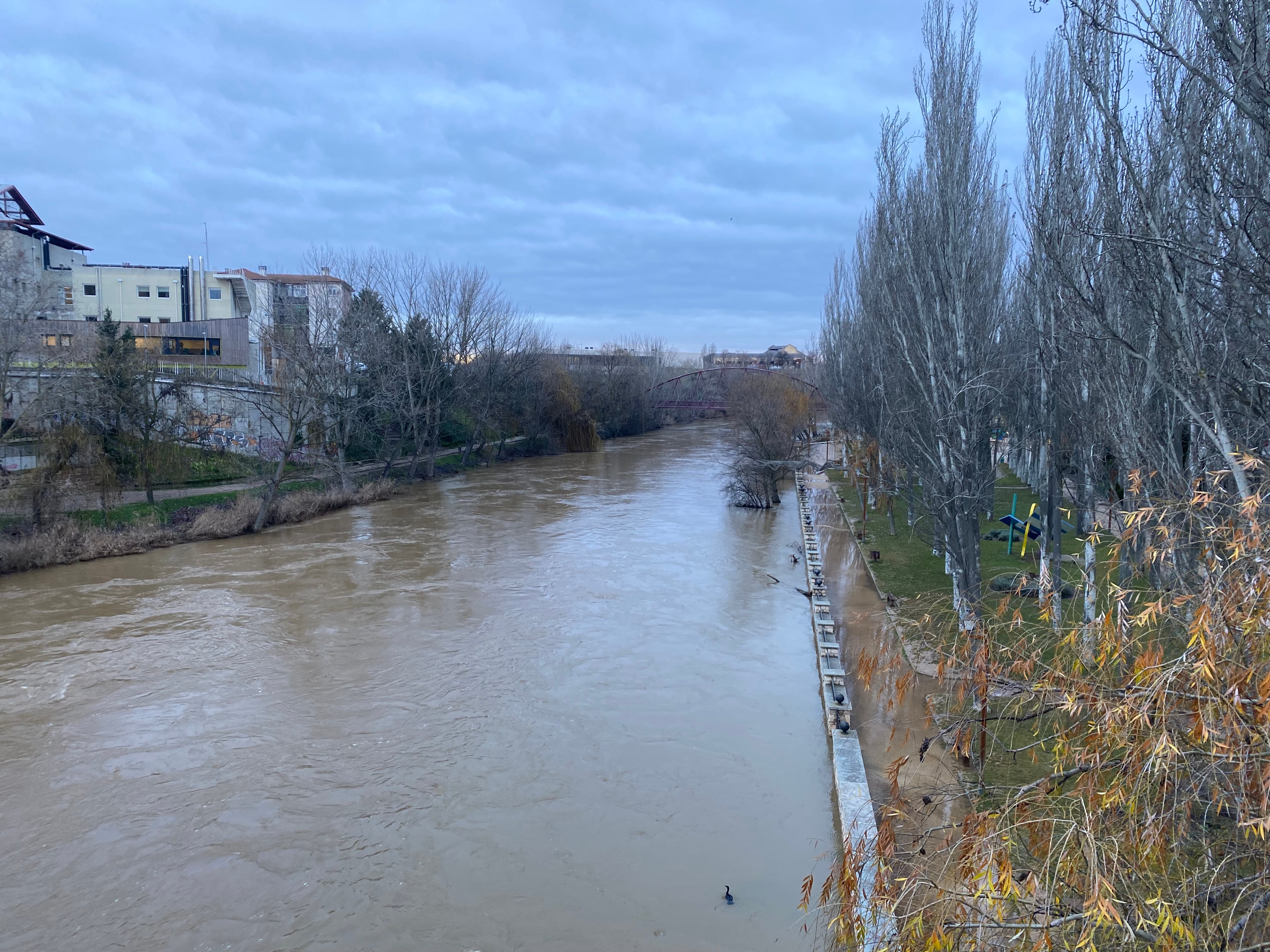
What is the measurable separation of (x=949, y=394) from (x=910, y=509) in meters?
8.68

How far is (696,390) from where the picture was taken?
7112 cm

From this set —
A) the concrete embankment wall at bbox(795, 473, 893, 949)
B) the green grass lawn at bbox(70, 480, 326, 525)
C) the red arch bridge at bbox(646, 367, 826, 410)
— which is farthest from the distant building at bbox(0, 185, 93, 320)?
the red arch bridge at bbox(646, 367, 826, 410)

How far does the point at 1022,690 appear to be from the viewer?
12.5ft

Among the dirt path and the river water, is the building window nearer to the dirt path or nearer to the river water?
the river water

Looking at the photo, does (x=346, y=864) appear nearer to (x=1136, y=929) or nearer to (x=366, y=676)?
(x=366, y=676)

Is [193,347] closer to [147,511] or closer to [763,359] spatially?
[147,511]

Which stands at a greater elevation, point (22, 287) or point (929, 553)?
point (22, 287)

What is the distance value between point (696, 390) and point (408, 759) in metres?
64.1

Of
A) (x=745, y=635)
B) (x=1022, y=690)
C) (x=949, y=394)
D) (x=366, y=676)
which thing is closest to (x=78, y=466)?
(x=366, y=676)

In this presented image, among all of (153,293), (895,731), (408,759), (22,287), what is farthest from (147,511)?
(153,293)

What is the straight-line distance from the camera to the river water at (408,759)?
238 inches

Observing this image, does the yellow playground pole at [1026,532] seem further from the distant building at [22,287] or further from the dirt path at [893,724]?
the distant building at [22,287]

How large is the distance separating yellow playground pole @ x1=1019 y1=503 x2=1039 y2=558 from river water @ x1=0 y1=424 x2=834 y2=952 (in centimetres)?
368

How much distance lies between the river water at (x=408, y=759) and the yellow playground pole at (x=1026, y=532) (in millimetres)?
3685
